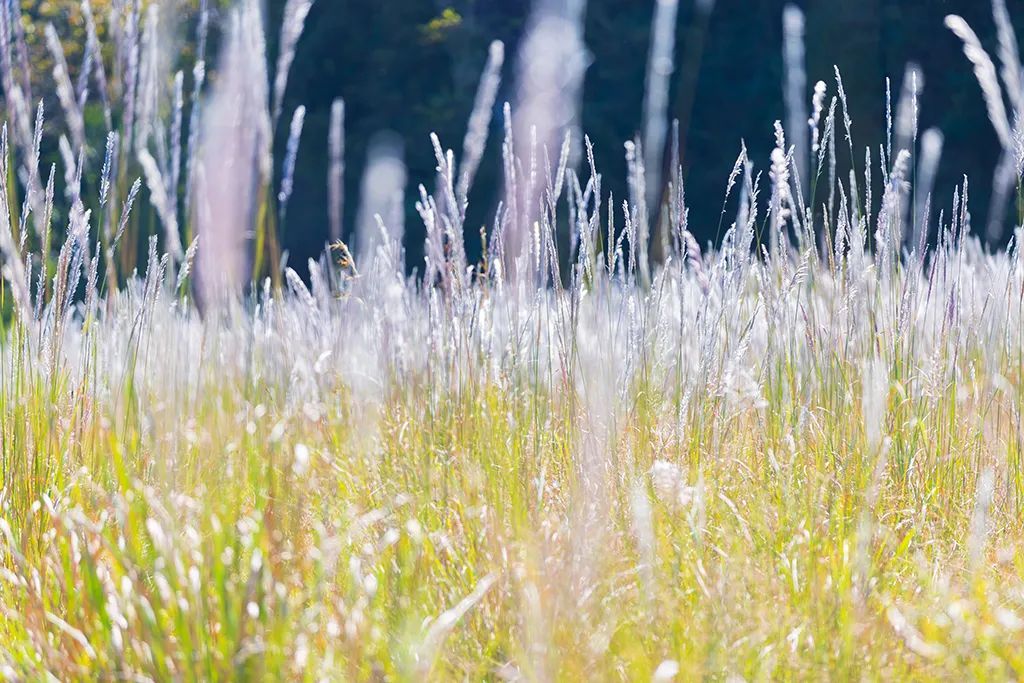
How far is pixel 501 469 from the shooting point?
194 cm

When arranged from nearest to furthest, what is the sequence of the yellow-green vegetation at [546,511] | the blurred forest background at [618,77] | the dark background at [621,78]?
the yellow-green vegetation at [546,511] < the blurred forest background at [618,77] < the dark background at [621,78]

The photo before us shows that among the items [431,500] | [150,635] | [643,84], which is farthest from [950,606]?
[643,84]

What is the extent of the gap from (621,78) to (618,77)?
0.24ft

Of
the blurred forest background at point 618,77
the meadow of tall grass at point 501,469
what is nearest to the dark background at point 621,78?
the blurred forest background at point 618,77

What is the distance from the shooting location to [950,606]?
4.79 feet

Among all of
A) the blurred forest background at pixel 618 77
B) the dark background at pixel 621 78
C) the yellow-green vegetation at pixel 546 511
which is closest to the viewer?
the yellow-green vegetation at pixel 546 511

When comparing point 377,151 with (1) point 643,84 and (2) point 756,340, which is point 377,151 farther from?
(2) point 756,340

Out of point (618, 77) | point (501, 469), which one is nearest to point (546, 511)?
point (501, 469)

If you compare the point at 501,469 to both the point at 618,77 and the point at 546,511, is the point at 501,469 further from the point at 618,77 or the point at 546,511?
the point at 618,77

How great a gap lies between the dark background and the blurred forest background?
17mm

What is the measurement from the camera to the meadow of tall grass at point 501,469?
4.77 feet

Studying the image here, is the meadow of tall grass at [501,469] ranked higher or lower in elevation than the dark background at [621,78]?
lower

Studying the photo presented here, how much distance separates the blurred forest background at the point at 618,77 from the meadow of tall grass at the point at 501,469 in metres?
7.13

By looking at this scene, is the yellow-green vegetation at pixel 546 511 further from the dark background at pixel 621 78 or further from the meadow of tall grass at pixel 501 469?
the dark background at pixel 621 78
